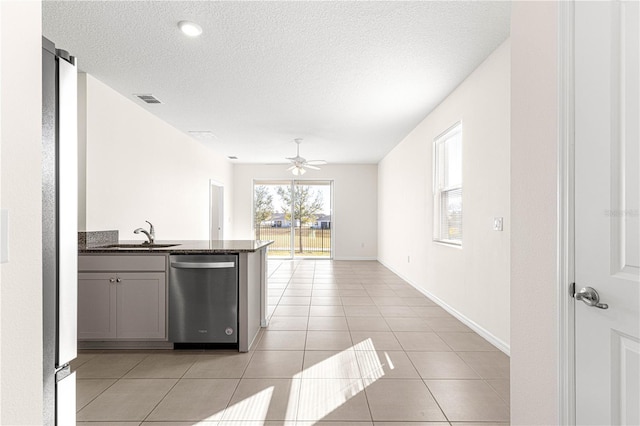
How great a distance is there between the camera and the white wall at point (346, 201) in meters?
9.51

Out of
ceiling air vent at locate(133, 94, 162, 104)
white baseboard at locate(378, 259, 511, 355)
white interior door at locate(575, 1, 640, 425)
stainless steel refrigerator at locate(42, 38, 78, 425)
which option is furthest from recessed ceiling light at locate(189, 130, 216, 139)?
white interior door at locate(575, 1, 640, 425)

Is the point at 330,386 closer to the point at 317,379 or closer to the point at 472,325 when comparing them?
the point at 317,379

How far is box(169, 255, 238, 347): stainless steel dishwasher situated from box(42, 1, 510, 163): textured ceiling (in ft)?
6.18

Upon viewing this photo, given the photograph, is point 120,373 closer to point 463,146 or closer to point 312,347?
point 312,347

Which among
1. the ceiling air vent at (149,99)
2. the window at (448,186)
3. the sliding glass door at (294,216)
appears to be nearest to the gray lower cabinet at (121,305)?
the ceiling air vent at (149,99)

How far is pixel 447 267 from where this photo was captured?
432 cm

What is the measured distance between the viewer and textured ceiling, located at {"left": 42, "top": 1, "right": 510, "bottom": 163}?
8.34 feet

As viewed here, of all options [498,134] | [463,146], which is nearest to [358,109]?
[463,146]

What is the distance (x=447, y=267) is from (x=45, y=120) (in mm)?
4203

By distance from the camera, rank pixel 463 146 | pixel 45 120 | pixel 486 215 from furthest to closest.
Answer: pixel 463 146 < pixel 486 215 < pixel 45 120

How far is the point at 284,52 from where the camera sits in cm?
315

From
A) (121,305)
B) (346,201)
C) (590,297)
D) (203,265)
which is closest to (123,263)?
(121,305)

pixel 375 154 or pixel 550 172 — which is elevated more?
pixel 375 154

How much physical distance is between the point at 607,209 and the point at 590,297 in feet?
1.03
